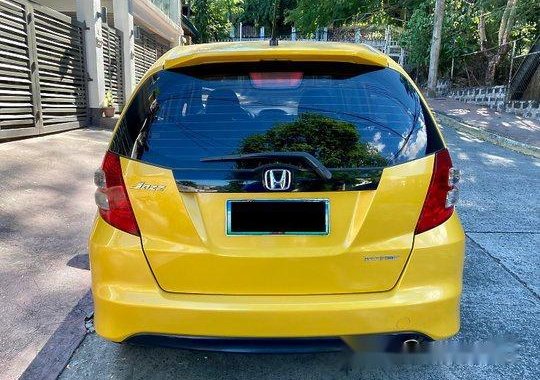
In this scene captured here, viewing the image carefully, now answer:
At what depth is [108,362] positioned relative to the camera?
245 centimetres

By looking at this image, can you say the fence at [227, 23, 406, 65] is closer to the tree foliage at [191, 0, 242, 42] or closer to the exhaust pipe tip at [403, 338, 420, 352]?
the tree foliage at [191, 0, 242, 42]

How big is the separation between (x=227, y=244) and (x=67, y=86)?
8.60 meters

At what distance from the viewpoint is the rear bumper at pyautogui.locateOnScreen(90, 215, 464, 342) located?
6.17ft

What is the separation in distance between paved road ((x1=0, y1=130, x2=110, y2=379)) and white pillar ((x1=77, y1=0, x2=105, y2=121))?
340cm

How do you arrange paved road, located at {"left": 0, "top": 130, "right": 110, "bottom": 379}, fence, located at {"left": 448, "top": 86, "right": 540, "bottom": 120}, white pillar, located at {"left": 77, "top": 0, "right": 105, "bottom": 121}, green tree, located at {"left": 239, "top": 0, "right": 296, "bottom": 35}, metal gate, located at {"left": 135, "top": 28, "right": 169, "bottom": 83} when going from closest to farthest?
paved road, located at {"left": 0, "top": 130, "right": 110, "bottom": 379} < white pillar, located at {"left": 77, "top": 0, "right": 105, "bottom": 121} < fence, located at {"left": 448, "top": 86, "right": 540, "bottom": 120} < metal gate, located at {"left": 135, "top": 28, "right": 169, "bottom": 83} < green tree, located at {"left": 239, "top": 0, "right": 296, "bottom": 35}

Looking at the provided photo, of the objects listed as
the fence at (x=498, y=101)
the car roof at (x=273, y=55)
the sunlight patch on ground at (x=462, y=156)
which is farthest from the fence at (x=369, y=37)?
the car roof at (x=273, y=55)

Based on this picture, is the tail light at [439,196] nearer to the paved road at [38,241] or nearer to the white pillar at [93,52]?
the paved road at [38,241]

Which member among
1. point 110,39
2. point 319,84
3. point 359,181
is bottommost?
point 359,181

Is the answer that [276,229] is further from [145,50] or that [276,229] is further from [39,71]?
[145,50]

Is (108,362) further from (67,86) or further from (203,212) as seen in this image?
(67,86)

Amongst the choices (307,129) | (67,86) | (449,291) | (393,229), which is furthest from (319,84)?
(67,86)

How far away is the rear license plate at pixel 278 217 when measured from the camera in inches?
74.5

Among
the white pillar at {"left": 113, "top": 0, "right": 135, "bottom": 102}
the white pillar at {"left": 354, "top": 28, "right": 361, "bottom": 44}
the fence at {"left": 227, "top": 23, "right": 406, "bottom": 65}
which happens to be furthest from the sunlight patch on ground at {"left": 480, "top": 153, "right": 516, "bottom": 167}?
the white pillar at {"left": 354, "top": 28, "right": 361, "bottom": 44}

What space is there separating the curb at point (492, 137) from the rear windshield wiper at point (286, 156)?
8487 millimetres
